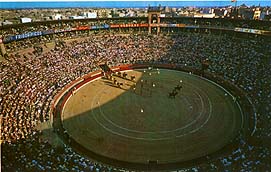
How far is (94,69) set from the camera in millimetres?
56969

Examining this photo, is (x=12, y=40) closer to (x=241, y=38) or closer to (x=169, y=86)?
(x=169, y=86)

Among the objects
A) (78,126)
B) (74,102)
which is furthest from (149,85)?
(78,126)

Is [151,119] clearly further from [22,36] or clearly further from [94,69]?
[22,36]

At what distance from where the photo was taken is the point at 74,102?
144 feet

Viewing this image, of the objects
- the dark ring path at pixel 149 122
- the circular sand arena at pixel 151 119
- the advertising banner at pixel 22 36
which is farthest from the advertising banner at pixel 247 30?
the advertising banner at pixel 22 36

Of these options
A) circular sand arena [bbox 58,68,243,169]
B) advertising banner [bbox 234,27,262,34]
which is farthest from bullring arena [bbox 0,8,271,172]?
advertising banner [bbox 234,27,262,34]

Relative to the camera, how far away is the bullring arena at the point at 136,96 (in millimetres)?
29297

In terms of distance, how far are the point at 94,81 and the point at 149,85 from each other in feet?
40.4

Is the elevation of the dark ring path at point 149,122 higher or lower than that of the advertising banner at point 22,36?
lower

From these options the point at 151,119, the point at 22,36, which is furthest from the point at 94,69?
the point at 151,119

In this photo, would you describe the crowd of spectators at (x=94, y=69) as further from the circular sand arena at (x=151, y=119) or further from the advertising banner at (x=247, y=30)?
the circular sand arena at (x=151, y=119)

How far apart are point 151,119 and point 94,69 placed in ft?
78.9

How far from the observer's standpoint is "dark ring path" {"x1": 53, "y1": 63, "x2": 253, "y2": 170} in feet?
102

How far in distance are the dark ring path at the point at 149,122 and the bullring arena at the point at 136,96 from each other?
0.56 feet
